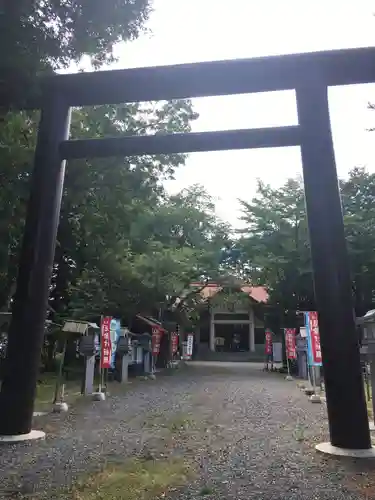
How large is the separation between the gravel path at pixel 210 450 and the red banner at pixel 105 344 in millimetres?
1607

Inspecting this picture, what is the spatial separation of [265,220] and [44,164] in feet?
61.8

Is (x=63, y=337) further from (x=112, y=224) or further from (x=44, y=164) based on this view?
(x=44, y=164)

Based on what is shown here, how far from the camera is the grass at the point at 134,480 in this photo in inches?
154

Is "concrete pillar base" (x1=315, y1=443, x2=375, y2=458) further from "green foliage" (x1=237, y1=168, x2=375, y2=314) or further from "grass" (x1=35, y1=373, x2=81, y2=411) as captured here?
"green foliage" (x1=237, y1=168, x2=375, y2=314)

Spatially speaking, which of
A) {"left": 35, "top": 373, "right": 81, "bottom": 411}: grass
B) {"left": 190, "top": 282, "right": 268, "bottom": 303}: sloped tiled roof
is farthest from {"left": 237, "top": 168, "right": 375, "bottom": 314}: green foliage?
{"left": 35, "top": 373, "right": 81, "bottom": 411}: grass

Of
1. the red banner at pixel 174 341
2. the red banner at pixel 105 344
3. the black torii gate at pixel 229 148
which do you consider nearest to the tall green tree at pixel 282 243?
the red banner at pixel 174 341

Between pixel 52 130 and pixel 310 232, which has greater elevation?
pixel 52 130

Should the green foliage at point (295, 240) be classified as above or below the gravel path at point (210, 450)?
above

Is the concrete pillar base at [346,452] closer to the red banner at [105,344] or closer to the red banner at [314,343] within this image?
the red banner at [314,343]

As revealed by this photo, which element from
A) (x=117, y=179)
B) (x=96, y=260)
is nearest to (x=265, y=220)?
(x=96, y=260)

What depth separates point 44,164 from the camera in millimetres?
6699

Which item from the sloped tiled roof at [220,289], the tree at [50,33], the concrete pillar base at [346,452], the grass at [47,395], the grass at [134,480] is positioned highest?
the sloped tiled roof at [220,289]

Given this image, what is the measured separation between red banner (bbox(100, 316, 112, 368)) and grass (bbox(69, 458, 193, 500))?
723 centimetres

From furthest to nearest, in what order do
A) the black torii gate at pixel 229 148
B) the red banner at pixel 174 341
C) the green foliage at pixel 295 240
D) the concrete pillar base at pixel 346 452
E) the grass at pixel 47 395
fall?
the red banner at pixel 174 341 < the green foliage at pixel 295 240 < the grass at pixel 47 395 < the black torii gate at pixel 229 148 < the concrete pillar base at pixel 346 452
